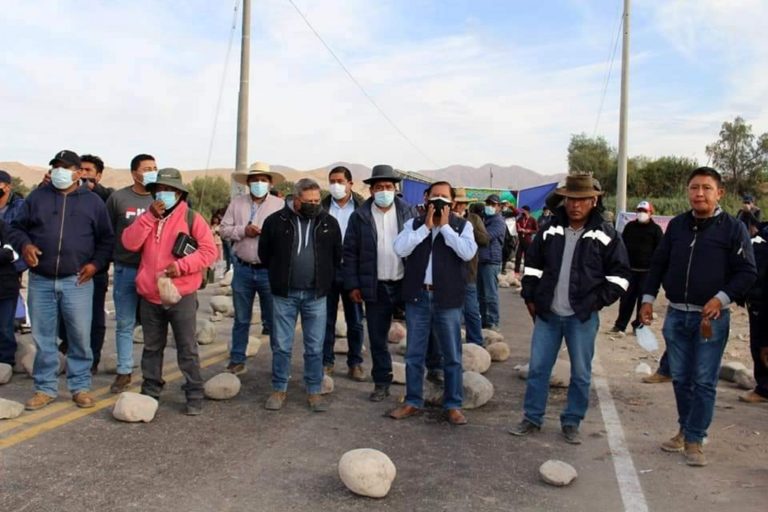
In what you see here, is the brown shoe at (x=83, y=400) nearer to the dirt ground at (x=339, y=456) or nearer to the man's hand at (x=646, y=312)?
the dirt ground at (x=339, y=456)

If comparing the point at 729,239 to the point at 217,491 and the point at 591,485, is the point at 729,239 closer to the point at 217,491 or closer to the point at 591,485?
the point at 591,485

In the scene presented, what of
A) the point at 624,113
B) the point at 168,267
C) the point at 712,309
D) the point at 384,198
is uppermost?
the point at 624,113

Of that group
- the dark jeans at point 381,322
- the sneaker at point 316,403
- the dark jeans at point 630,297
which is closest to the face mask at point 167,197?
the dark jeans at point 381,322

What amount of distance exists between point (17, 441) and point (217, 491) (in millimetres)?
1810

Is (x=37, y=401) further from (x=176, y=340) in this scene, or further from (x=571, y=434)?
(x=571, y=434)

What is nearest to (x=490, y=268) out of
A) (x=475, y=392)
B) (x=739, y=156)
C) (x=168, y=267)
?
(x=475, y=392)

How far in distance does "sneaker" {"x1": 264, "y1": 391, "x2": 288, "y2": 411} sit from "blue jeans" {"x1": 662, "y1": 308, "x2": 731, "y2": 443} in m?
3.28

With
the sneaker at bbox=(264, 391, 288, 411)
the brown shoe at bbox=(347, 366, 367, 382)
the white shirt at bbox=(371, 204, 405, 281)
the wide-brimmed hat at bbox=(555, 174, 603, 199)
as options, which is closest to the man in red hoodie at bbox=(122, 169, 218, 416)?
the sneaker at bbox=(264, 391, 288, 411)

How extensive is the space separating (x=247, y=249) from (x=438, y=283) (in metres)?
2.26

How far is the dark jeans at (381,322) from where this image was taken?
654 cm

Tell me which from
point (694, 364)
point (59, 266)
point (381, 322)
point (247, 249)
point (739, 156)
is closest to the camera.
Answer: point (694, 364)

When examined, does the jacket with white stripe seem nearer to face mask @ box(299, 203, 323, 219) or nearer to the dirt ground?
the dirt ground

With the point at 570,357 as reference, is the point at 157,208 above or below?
above

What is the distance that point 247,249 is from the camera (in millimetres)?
7230
